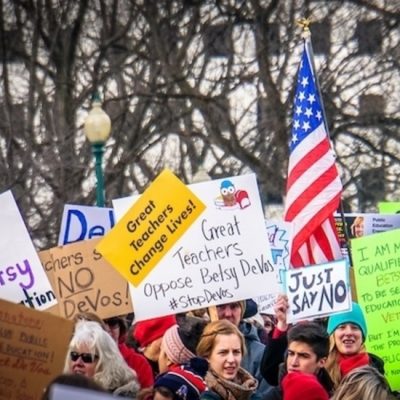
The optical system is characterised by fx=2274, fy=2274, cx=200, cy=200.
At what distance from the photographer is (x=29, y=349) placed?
381 inches

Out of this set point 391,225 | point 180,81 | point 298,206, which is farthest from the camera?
point 180,81

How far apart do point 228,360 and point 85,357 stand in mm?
712

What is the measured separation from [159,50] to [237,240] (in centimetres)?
2065

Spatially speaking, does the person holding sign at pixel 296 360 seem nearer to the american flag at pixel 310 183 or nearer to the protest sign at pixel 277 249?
the american flag at pixel 310 183

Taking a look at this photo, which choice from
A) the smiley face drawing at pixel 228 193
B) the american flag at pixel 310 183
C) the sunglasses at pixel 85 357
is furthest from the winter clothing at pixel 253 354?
the sunglasses at pixel 85 357

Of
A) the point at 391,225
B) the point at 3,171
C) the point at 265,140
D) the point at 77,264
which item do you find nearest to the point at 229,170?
the point at 265,140

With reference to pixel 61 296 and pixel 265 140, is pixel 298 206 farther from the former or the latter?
pixel 265 140

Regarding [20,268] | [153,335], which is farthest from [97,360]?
[153,335]

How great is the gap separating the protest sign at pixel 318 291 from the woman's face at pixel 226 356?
0.75 m

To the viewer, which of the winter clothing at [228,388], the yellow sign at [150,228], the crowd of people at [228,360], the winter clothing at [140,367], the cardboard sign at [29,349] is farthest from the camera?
the yellow sign at [150,228]

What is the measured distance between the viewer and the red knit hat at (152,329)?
12.7 meters

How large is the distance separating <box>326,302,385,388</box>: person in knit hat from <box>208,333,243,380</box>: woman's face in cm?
75

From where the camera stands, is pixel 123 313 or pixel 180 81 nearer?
pixel 123 313

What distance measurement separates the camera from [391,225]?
15.5 m
